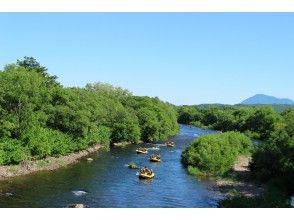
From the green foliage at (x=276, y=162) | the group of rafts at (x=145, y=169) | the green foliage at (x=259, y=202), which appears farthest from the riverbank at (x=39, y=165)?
the green foliage at (x=276, y=162)

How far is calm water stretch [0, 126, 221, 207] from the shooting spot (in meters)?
47.5

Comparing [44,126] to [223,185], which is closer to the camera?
[223,185]

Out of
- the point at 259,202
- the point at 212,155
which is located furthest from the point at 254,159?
the point at 259,202

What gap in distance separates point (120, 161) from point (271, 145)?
25129mm

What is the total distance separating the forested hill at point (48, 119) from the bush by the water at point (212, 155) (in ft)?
58.9

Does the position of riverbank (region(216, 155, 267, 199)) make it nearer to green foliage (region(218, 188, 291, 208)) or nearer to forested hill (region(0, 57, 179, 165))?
green foliage (region(218, 188, 291, 208))

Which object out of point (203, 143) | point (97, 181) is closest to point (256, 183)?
point (203, 143)

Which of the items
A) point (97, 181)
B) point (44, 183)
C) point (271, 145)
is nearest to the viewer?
point (44, 183)

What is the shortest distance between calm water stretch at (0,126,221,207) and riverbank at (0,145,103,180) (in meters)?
1.51

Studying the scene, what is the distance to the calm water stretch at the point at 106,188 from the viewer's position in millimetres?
47469

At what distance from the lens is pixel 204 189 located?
5762cm

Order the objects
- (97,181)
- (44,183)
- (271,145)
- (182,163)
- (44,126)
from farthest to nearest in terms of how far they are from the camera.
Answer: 1. (182,163)
2. (44,126)
3. (271,145)
4. (97,181)
5. (44,183)

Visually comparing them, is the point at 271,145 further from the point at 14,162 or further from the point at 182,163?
the point at 14,162

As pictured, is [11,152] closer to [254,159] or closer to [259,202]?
[259,202]
